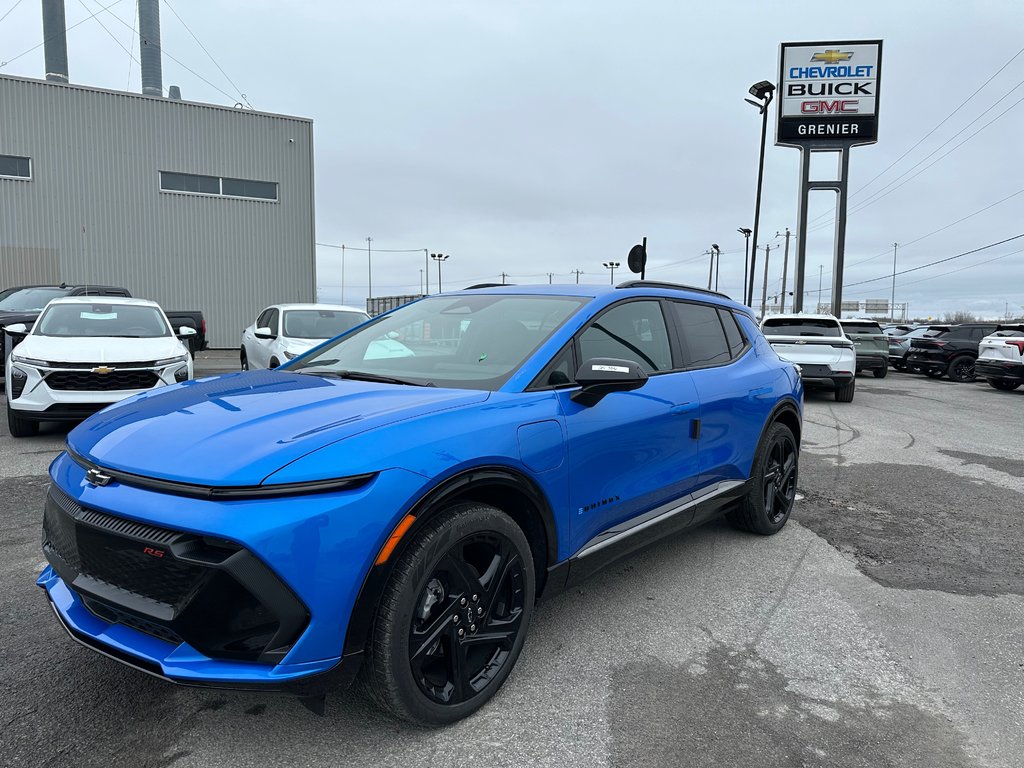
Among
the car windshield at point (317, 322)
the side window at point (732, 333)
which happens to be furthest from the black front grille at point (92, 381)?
the side window at point (732, 333)

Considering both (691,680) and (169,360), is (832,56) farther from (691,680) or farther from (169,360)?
(691,680)

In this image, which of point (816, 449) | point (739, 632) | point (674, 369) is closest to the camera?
point (739, 632)

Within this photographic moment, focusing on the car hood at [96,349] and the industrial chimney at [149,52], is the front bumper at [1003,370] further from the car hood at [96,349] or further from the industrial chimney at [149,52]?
the industrial chimney at [149,52]

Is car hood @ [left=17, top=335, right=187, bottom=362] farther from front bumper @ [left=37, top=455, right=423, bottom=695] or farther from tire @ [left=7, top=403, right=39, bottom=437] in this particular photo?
front bumper @ [left=37, top=455, right=423, bottom=695]

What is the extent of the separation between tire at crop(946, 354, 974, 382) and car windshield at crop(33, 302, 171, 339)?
1940 cm

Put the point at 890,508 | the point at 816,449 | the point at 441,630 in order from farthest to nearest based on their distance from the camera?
the point at 816,449 → the point at 890,508 → the point at 441,630

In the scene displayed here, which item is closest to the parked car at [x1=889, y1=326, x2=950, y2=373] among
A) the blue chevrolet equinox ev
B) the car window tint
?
the car window tint

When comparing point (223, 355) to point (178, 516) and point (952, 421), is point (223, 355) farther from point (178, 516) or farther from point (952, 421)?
point (178, 516)

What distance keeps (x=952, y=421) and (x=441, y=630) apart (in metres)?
11.1

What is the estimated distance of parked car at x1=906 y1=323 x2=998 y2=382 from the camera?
1852cm

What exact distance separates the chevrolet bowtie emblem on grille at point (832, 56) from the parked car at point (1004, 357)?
552 inches

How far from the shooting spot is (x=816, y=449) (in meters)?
8.03

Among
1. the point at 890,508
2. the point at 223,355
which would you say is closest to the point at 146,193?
the point at 223,355

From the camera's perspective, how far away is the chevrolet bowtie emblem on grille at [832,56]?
973 inches
